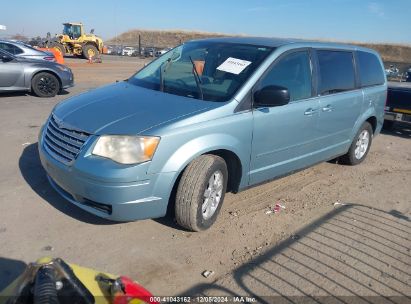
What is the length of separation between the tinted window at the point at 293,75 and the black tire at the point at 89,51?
27783 mm

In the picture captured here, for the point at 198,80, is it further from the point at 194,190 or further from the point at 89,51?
the point at 89,51

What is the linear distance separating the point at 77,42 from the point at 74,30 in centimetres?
129

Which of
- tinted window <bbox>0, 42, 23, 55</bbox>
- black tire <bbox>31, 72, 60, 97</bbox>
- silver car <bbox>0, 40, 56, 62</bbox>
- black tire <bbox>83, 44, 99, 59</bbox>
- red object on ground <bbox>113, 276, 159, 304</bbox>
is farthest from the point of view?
black tire <bbox>83, 44, 99, 59</bbox>

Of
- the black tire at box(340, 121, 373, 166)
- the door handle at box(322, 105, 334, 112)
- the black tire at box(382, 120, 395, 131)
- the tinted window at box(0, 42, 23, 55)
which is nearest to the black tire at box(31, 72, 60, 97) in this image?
the tinted window at box(0, 42, 23, 55)

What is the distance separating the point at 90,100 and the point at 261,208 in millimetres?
2191

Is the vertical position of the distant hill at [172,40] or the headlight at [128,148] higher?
the distant hill at [172,40]

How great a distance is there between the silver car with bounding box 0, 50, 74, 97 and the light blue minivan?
647 centimetres

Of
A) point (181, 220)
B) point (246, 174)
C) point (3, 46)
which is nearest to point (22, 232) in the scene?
point (181, 220)

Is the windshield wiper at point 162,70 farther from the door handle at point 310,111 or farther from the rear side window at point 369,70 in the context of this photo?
the rear side window at point 369,70

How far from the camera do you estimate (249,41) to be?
476cm

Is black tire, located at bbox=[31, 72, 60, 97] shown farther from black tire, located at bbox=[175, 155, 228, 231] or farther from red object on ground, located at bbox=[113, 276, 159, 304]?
red object on ground, located at bbox=[113, 276, 159, 304]

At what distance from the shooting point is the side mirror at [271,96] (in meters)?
3.96

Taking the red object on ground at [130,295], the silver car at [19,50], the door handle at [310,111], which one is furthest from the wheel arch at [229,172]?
the silver car at [19,50]

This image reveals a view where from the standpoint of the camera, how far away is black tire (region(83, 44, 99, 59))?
100 ft
